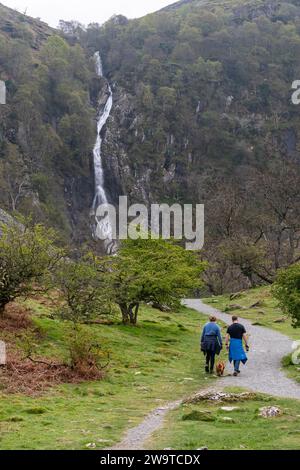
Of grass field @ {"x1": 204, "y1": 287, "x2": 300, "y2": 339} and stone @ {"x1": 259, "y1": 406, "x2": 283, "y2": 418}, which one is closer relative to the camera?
stone @ {"x1": 259, "y1": 406, "x2": 283, "y2": 418}

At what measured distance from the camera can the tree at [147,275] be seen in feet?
→ 95.8

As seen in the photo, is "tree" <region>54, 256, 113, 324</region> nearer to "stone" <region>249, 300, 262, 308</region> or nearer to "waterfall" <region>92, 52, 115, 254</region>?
"stone" <region>249, 300, 262, 308</region>

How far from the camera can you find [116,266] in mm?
29109

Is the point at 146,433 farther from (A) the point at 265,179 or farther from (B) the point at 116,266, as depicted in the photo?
(A) the point at 265,179

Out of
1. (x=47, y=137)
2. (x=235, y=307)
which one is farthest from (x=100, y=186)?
(x=235, y=307)

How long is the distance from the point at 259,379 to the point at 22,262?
10.6m

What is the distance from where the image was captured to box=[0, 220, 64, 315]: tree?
23.0 meters

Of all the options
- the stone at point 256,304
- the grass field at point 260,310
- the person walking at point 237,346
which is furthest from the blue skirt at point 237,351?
the stone at point 256,304

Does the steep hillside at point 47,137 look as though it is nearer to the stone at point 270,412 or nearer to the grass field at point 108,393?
the grass field at point 108,393

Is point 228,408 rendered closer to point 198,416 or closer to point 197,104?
point 198,416

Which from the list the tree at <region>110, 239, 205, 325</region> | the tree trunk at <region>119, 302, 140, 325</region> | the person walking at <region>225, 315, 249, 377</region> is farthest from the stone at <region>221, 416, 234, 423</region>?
the tree trunk at <region>119, 302, 140, 325</region>

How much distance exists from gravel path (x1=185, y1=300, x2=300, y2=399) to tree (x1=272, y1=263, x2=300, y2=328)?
1.98m

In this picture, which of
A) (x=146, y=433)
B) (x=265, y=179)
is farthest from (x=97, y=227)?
(x=146, y=433)

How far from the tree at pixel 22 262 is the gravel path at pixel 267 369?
28.5 feet
